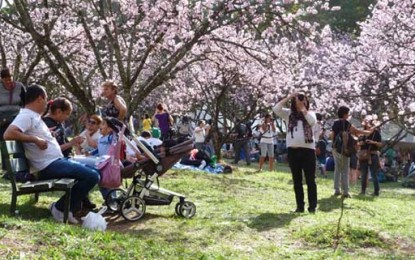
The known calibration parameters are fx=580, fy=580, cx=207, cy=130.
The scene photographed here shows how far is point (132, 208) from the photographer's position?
6.57 m

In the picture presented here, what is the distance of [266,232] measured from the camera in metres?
6.33

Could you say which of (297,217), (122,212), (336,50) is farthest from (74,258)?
(336,50)

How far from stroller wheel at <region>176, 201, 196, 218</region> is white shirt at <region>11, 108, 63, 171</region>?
1734 mm

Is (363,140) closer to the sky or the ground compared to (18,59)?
closer to the ground

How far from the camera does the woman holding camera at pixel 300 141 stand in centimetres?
740

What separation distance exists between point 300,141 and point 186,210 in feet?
5.61

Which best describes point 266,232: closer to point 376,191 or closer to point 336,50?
point 376,191

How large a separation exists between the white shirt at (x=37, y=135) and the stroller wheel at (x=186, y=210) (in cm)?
173

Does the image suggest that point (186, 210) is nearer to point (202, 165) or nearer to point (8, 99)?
point (8, 99)

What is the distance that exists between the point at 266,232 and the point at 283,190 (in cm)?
460

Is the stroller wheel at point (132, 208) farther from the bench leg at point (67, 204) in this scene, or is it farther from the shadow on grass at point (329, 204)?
the shadow on grass at point (329, 204)

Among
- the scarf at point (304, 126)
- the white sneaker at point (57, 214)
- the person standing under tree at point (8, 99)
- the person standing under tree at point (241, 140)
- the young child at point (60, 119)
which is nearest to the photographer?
the white sneaker at point (57, 214)

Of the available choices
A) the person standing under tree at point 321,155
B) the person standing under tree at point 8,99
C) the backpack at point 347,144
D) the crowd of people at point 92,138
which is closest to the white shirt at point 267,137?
the person standing under tree at point 321,155

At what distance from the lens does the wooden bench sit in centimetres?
551
